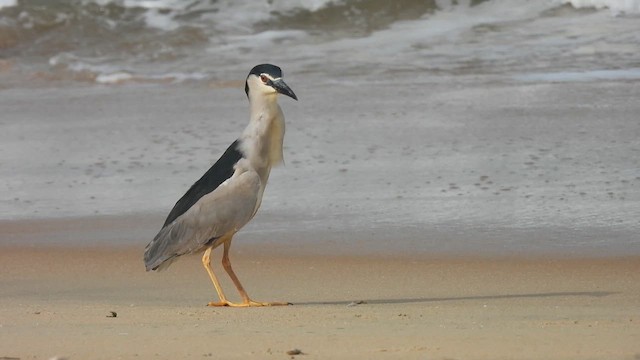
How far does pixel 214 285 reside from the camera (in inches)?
298

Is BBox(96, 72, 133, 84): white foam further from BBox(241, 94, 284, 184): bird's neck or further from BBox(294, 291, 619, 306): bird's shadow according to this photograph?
BBox(294, 291, 619, 306): bird's shadow

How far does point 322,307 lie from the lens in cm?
683

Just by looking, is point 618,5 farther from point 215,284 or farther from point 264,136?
point 215,284

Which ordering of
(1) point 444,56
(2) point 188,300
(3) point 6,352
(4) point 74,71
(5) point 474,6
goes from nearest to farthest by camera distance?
(3) point 6,352 < (2) point 188,300 < (1) point 444,56 < (4) point 74,71 < (5) point 474,6

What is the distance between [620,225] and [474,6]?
1029 centimetres

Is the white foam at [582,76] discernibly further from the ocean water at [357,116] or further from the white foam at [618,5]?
the white foam at [618,5]

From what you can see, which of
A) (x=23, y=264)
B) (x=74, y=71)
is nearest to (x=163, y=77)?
(x=74, y=71)

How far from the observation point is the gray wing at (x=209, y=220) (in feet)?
24.3

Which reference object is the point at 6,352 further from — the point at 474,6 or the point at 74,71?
the point at 474,6

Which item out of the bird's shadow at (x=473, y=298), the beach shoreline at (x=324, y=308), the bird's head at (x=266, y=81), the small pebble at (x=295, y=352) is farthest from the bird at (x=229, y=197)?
the small pebble at (x=295, y=352)

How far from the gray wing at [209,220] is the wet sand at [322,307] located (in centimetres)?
27

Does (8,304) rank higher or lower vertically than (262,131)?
lower

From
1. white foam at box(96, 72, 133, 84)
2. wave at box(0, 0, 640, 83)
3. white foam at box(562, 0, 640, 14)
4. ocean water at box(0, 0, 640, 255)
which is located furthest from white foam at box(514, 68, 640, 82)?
white foam at box(96, 72, 133, 84)

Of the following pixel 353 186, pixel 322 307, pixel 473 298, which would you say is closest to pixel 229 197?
pixel 322 307
